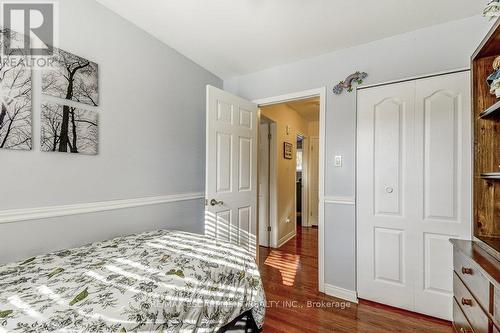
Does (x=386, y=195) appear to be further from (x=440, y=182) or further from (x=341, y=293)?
(x=341, y=293)

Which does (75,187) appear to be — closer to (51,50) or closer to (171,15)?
(51,50)

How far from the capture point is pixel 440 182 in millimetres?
1846

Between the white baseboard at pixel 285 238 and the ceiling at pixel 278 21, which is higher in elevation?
the ceiling at pixel 278 21

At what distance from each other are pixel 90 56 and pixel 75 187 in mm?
933

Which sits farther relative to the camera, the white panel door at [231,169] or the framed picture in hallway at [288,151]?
the framed picture in hallway at [288,151]

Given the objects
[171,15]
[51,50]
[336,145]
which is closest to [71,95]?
[51,50]

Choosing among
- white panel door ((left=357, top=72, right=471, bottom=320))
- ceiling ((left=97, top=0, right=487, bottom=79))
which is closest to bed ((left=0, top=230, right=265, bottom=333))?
white panel door ((left=357, top=72, right=471, bottom=320))

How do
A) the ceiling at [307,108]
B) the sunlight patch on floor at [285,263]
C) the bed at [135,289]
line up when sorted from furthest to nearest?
the ceiling at [307,108]
the sunlight patch on floor at [285,263]
the bed at [135,289]

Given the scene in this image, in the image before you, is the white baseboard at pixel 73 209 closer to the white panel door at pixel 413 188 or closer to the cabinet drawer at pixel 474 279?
the white panel door at pixel 413 188

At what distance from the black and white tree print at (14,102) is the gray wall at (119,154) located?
5 cm

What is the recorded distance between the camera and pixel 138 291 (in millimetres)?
992

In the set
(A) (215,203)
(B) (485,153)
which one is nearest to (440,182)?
(B) (485,153)

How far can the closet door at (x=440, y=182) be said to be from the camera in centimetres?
177

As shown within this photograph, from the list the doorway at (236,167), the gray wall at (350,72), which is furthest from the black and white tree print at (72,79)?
the gray wall at (350,72)
